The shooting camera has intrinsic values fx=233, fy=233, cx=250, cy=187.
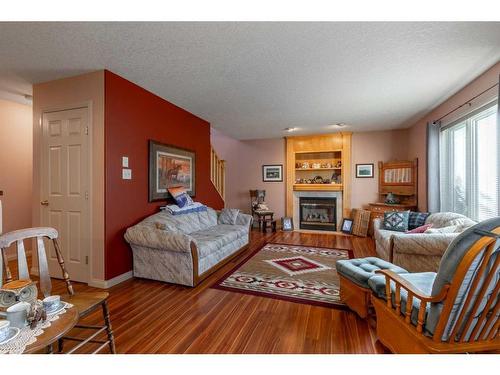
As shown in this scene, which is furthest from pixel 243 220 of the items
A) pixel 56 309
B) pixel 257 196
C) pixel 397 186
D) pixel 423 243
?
pixel 397 186

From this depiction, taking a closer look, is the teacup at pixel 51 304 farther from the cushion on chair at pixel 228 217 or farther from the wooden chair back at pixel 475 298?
the cushion on chair at pixel 228 217

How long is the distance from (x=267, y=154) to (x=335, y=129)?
6.38ft

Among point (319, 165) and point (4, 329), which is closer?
point (4, 329)

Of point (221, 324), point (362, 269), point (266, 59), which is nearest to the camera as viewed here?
point (221, 324)

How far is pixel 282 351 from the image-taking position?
1666 mm

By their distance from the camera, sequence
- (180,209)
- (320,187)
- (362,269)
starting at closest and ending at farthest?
(362,269) → (180,209) → (320,187)

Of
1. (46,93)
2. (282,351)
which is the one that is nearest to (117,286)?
(282,351)

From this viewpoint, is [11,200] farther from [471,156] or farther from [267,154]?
[471,156]

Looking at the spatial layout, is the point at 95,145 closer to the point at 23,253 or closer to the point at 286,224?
the point at 23,253

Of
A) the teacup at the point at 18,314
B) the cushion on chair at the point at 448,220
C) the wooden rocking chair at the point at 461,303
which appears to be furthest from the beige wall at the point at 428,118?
the teacup at the point at 18,314

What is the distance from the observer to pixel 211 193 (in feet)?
17.1

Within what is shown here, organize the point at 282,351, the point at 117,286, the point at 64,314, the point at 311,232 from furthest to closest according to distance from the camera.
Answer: the point at 311,232, the point at 117,286, the point at 282,351, the point at 64,314

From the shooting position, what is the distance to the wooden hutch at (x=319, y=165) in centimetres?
595

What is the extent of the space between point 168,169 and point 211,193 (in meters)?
1.56
